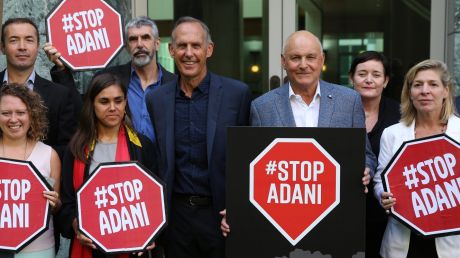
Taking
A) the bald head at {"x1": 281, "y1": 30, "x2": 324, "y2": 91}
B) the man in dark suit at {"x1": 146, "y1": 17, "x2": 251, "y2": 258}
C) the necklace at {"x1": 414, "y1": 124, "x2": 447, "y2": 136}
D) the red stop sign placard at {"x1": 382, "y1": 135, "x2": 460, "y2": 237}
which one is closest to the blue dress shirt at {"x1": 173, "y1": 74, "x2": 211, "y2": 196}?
the man in dark suit at {"x1": 146, "y1": 17, "x2": 251, "y2": 258}

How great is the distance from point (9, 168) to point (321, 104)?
5.24ft

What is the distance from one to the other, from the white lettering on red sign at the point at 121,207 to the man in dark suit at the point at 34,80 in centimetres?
68

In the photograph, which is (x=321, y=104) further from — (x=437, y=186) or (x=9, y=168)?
(x=9, y=168)

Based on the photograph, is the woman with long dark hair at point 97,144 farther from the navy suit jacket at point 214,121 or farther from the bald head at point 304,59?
the bald head at point 304,59

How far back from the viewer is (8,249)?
290 centimetres

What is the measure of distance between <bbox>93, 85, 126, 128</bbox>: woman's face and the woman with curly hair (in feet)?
1.03

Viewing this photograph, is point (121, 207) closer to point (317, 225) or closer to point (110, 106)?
point (110, 106)

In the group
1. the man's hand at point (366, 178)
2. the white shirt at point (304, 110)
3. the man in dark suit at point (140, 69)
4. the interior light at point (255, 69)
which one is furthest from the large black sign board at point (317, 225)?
the interior light at point (255, 69)

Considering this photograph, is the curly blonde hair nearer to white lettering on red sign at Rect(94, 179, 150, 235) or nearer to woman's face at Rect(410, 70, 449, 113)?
white lettering on red sign at Rect(94, 179, 150, 235)

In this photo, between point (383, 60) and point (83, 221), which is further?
point (383, 60)

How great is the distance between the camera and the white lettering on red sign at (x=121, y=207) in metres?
2.91

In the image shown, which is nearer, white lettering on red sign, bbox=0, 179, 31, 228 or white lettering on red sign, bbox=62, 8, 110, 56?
white lettering on red sign, bbox=0, 179, 31, 228

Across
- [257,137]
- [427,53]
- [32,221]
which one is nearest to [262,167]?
[257,137]

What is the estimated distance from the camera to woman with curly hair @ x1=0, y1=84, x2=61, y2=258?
122 inches
